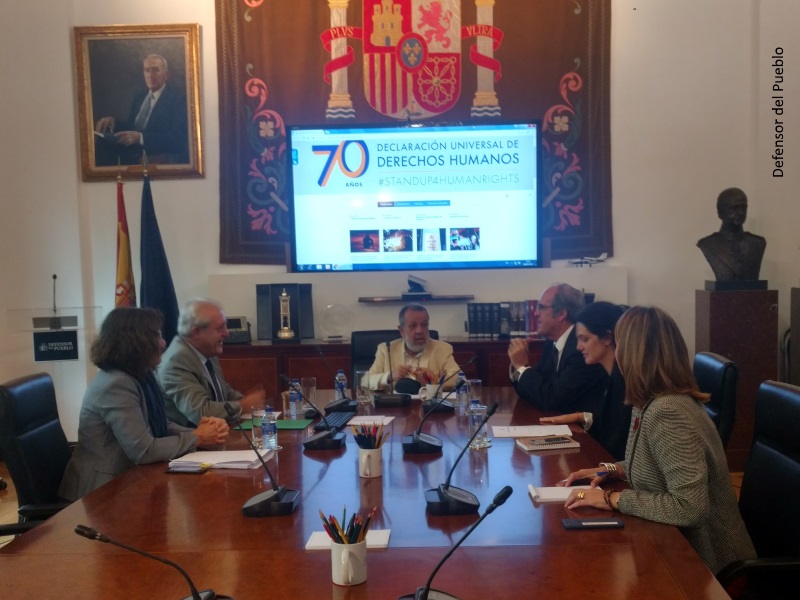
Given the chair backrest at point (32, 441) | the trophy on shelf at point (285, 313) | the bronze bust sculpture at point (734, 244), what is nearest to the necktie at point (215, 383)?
the chair backrest at point (32, 441)

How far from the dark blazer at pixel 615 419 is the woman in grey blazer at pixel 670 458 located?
75 cm

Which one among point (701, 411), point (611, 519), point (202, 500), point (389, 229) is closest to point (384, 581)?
point (611, 519)

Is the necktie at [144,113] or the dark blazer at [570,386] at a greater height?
the necktie at [144,113]

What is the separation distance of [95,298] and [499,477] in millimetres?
4441

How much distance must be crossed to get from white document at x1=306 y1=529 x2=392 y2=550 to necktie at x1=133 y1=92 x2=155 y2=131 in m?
4.66

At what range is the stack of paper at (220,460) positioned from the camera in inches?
103

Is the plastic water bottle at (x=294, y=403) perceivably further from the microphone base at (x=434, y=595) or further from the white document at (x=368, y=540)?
the microphone base at (x=434, y=595)

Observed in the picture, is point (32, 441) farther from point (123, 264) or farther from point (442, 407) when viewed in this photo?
point (123, 264)

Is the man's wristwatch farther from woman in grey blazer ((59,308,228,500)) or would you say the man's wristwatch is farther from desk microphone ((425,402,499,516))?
desk microphone ((425,402,499,516))

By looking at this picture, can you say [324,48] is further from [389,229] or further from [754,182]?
[754,182]

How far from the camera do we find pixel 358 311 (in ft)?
19.0

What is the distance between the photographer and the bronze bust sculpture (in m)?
5.21

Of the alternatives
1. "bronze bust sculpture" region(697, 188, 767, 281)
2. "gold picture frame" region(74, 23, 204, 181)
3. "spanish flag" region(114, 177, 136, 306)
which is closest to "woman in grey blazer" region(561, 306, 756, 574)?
"bronze bust sculpture" region(697, 188, 767, 281)

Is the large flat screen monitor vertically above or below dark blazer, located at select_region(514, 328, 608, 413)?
above
